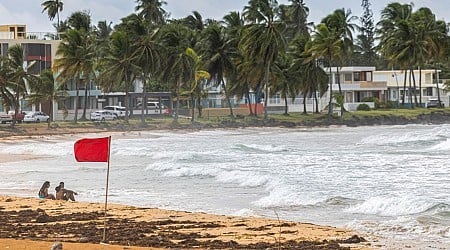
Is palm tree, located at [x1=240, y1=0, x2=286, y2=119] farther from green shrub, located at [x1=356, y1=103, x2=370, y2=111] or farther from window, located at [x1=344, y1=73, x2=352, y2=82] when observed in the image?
window, located at [x1=344, y1=73, x2=352, y2=82]

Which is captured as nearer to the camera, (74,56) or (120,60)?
(74,56)

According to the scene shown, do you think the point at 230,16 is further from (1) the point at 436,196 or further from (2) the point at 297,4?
(1) the point at 436,196

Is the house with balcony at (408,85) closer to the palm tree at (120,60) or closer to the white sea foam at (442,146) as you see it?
the palm tree at (120,60)

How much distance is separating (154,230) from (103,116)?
51.5m

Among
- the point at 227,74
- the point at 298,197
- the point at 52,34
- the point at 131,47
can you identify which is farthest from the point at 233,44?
the point at 298,197

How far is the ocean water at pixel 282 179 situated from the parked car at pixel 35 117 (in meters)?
12.4

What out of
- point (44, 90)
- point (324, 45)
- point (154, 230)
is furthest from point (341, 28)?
point (154, 230)

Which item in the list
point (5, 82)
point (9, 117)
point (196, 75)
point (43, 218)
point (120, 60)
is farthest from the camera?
point (196, 75)

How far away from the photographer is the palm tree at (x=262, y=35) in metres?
66.3

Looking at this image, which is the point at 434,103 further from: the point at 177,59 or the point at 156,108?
the point at 177,59

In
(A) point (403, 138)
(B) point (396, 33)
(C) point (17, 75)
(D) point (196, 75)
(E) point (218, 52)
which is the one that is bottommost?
(A) point (403, 138)

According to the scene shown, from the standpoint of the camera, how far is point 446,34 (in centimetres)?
8138

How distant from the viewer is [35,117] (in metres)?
62.2

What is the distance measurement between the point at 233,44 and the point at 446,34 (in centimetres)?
2423
